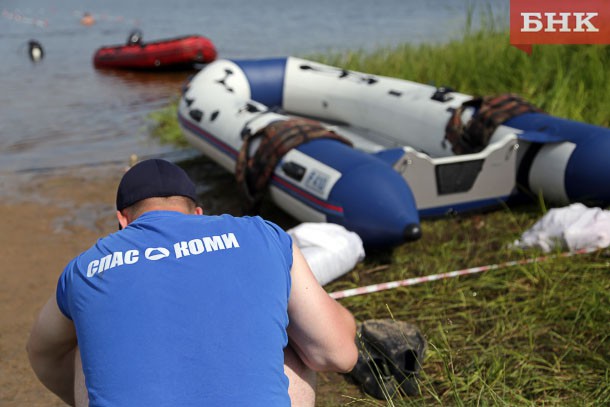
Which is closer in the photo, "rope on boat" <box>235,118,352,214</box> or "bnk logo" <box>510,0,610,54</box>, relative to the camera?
"rope on boat" <box>235,118,352,214</box>

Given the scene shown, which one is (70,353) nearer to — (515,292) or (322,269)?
(322,269)

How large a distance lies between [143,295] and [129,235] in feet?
A: 0.65

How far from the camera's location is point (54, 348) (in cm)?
207

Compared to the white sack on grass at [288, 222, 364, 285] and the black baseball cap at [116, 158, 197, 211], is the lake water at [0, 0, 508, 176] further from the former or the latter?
the black baseball cap at [116, 158, 197, 211]

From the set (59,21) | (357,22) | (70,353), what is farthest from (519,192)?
(59,21)

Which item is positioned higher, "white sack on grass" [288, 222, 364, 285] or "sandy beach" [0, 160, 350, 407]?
"white sack on grass" [288, 222, 364, 285]

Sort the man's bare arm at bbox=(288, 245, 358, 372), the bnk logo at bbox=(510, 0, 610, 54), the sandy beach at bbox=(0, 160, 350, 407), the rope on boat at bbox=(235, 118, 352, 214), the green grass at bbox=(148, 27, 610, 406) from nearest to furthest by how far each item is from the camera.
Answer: the man's bare arm at bbox=(288, 245, 358, 372), the green grass at bbox=(148, 27, 610, 406), the sandy beach at bbox=(0, 160, 350, 407), the rope on boat at bbox=(235, 118, 352, 214), the bnk logo at bbox=(510, 0, 610, 54)

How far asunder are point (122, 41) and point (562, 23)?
55.2 ft

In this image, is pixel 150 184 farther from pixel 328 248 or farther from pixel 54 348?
pixel 328 248

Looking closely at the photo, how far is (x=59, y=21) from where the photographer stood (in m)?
27.6

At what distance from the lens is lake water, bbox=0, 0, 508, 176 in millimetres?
8469

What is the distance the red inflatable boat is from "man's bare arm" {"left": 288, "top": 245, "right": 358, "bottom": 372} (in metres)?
13.0

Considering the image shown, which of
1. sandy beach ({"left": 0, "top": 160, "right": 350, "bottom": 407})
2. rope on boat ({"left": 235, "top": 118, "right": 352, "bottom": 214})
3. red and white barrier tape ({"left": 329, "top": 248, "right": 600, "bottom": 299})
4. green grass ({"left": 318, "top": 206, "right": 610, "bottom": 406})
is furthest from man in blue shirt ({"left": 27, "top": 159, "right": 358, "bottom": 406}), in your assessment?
rope on boat ({"left": 235, "top": 118, "right": 352, "bottom": 214})

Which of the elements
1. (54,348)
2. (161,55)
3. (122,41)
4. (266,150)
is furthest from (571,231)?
(122,41)
